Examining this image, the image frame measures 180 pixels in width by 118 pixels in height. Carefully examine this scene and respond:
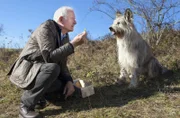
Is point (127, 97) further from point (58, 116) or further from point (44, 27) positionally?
point (44, 27)

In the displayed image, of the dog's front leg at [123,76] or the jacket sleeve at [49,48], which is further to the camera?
the dog's front leg at [123,76]

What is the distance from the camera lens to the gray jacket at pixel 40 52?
12.2ft

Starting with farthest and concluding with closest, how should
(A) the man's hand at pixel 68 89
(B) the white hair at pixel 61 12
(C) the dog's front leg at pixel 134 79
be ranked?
(C) the dog's front leg at pixel 134 79, (A) the man's hand at pixel 68 89, (B) the white hair at pixel 61 12

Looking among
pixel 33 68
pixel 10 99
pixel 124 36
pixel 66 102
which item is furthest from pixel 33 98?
pixel 124 36

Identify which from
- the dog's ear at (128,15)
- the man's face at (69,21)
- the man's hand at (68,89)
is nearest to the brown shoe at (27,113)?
the man's hand at (68,89)

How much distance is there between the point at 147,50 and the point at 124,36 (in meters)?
0.64

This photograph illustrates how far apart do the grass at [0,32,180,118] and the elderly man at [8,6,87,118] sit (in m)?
0.44

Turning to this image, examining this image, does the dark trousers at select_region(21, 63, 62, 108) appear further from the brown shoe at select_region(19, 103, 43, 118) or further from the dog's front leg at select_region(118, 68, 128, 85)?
the dog's front leg at select_region(118, 68, 128, 85)

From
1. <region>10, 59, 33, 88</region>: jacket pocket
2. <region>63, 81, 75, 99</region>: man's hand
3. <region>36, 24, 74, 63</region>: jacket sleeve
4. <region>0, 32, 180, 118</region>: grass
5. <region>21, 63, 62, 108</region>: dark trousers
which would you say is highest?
<region>36, 24, 74, 63</region>: jacket sleeve

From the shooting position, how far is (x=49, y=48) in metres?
3.72

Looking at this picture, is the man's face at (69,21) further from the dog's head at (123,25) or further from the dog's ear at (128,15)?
the dog's ear at (128,15)

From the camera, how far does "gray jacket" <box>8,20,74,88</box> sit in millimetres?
3730

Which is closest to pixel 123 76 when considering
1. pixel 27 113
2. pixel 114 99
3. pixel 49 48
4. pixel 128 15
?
pixel 114 99

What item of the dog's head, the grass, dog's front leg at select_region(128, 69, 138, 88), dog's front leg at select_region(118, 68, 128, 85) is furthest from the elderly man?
dog's front leg at select_region(118, 68, 128, 85)
